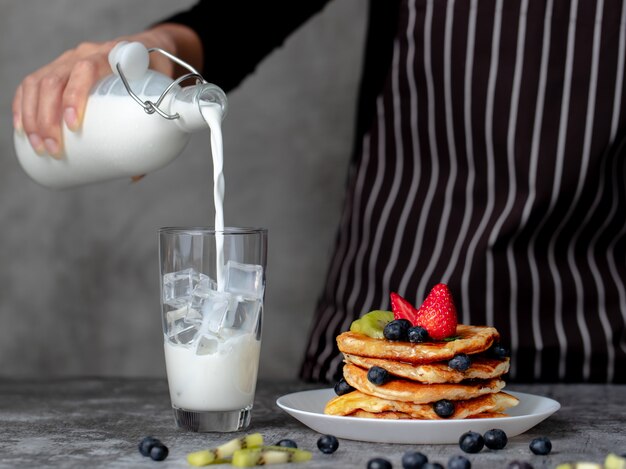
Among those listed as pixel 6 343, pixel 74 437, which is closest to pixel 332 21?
pixel 6 343

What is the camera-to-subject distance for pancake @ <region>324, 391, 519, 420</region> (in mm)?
1205

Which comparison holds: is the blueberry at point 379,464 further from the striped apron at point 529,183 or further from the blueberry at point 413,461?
the striped apron at point 529,183

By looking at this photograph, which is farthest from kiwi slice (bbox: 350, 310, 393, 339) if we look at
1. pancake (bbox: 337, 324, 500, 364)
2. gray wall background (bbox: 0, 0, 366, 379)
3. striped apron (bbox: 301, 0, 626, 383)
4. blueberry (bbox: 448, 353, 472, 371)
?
gray wall background (bbox: 0, 0, 366, 379)

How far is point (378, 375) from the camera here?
1.20 metres

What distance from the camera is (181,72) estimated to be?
6.02 ft

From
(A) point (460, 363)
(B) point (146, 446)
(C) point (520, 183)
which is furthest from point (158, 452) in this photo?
(C) point (520, 183)

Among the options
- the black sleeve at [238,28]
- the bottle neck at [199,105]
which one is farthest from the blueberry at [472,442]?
the black sleeve at [238,28]

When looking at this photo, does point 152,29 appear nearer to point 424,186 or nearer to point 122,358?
point 424,186

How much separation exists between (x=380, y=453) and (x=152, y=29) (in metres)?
1.02

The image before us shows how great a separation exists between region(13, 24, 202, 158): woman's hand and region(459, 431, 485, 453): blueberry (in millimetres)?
710

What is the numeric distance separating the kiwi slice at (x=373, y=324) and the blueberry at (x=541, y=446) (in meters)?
0.24

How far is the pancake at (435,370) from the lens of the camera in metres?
1.20

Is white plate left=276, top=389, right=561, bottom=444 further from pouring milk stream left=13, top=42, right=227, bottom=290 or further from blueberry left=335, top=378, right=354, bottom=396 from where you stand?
pouring milk stream left=13, top=42, right=227, bottom=290

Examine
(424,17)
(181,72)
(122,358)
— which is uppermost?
(424,17)
